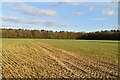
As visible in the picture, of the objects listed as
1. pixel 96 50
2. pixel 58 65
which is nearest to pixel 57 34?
pixel 96 50

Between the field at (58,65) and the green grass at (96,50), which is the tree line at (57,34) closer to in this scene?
the green grass at (96,50)

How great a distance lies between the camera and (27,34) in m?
100

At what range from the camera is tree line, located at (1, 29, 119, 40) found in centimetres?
Result: 9162

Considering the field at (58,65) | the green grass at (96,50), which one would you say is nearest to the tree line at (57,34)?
the green grass at (96,50)

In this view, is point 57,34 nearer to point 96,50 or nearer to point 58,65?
point 96,50

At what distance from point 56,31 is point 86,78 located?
354ft

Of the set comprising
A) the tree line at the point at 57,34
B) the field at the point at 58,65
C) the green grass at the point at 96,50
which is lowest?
the green grass at the point at 96,50

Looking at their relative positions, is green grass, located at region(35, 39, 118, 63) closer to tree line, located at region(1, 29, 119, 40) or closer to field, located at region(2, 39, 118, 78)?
field, located at region(2, 39, 118, 78)

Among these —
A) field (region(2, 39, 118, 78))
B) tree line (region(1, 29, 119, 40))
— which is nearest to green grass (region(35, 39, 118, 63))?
Result: field (region(2, 39, 118, 78))

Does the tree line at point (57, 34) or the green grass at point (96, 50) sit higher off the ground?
the tree line at point (57, 34)

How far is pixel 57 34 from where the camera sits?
108 meters

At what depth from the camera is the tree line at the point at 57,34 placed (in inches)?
3607

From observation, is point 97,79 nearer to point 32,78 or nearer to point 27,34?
point 32,78

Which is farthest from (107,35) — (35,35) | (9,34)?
(9,34)
